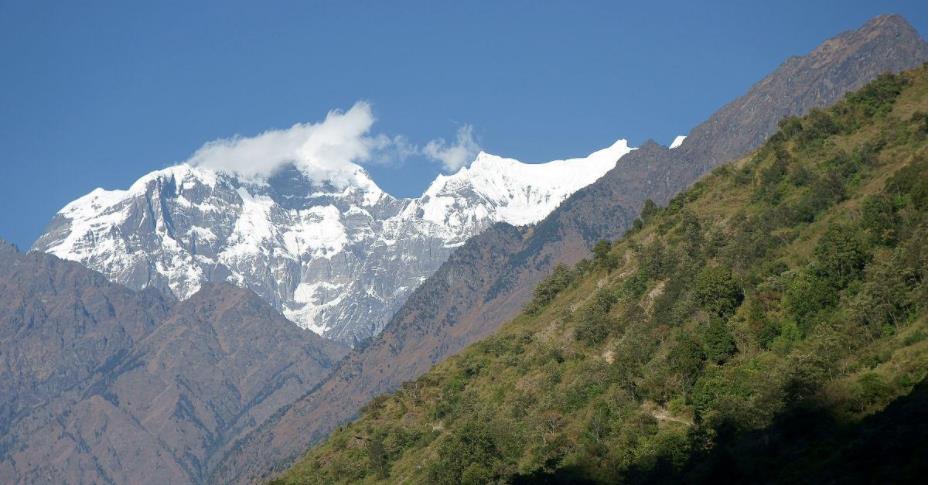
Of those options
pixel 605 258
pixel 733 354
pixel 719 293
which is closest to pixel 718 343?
pixel 733 354

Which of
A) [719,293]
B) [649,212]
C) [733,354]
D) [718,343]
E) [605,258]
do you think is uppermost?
[649,212]

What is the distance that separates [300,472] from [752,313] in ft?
268

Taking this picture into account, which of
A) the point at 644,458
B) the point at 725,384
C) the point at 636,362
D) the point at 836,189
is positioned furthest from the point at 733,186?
the point at 644,458

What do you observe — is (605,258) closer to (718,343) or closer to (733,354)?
(718,343)

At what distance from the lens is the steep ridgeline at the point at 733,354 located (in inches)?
3428

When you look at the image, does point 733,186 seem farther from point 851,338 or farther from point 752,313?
point 851,338

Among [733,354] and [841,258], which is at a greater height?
[841,258]

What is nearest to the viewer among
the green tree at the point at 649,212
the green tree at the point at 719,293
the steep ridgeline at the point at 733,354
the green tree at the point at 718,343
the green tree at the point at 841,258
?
the steep ridgeline at the point at 733,354

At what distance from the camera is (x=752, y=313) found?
115m

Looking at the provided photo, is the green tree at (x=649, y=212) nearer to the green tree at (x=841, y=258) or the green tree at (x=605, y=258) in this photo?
the green tree at (x=605, y=258)

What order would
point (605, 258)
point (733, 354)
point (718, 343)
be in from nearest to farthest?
point (733, 354) → point (718, 343) → point (605, 258)

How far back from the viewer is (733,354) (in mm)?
113250

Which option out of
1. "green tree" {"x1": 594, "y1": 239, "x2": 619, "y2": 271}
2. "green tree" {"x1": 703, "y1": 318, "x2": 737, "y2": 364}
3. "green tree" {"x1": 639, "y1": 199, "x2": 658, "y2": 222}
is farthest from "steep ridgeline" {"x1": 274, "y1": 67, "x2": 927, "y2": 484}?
"green tree" {"x1": 639, "y1": 199, "x2": 658, "y2": 222}

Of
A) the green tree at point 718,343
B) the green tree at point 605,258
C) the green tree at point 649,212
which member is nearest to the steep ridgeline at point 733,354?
the green tree at point 718,343
